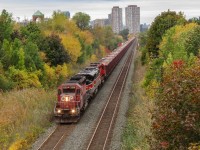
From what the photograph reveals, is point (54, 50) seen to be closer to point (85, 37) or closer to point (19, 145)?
point (19, 145)

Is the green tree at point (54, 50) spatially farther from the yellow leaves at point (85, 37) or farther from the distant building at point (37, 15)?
the distant building at point (37, 15)

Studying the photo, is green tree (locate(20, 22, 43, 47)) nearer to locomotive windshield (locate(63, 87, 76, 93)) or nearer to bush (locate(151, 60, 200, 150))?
locomotive windshield (locate(63, 87, 76, 93))

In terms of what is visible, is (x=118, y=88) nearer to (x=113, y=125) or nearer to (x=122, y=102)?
(x=122, y=102)

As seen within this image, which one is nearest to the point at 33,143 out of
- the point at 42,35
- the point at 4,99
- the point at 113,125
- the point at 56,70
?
the point at 113,125

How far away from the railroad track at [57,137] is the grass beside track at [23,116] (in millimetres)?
1088

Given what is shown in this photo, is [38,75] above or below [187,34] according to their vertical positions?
below

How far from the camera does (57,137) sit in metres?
27.8

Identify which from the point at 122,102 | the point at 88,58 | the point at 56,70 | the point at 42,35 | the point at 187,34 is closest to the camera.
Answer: the point at 122,102

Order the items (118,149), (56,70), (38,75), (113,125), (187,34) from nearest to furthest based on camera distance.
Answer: (118,149) → (113,125) → (187,34) → (38,75) → (56,70)

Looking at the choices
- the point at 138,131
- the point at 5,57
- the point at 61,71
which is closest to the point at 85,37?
the point at 61,71

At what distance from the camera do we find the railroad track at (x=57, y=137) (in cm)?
2564

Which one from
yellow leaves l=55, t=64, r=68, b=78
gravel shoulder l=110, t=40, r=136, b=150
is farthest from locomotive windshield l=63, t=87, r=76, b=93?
yellow leaves l=55, t=64, r=68, b=78

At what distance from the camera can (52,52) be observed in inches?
2258

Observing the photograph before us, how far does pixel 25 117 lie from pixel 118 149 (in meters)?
9.87
